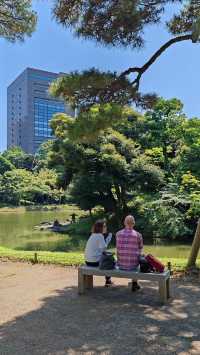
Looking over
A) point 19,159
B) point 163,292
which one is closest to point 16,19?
point 163,292

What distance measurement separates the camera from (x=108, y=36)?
6.84m

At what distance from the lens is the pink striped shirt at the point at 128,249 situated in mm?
→ 5750

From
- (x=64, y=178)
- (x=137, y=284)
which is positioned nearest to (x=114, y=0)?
(x=137, y=284)

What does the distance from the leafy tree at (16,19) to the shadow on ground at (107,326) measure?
5.80 metres

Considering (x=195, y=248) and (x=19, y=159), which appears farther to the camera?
(x=19, y=159)

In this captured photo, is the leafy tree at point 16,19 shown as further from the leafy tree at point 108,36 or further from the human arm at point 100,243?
the human arm at point 100,243

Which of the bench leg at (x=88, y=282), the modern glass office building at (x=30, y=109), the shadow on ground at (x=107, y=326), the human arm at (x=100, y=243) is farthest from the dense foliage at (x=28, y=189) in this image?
the modern glass office building at (x=30, y=109)

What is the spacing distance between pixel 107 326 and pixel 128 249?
4.52ft

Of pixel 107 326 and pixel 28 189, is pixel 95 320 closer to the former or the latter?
pixel 107 326

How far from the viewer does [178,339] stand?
13.7 ft

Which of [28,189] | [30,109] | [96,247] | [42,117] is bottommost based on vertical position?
[96,247]

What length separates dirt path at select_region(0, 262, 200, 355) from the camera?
4.01 meters

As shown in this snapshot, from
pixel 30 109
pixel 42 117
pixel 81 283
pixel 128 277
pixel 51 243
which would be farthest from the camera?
pixel 42 117

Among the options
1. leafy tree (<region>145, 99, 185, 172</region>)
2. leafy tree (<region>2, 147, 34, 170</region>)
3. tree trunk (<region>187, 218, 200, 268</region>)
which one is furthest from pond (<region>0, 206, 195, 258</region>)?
leafy tree (<region>2, 147, 34, 170</region>)
